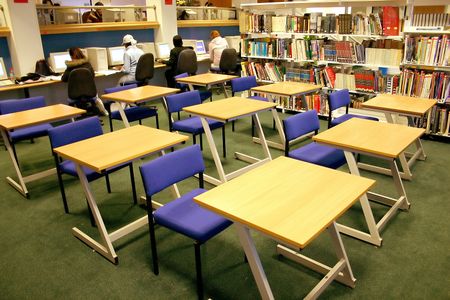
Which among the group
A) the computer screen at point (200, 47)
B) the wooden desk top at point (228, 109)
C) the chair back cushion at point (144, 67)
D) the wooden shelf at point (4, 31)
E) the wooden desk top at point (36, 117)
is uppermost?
the wooden shelf at point (4, 31)

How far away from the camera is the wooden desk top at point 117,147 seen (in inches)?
95.2

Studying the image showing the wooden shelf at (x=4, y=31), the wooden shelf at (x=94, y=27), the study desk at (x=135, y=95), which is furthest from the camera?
the wooden shelf at (x=94, y=27)

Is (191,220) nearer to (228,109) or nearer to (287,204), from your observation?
(287,204)

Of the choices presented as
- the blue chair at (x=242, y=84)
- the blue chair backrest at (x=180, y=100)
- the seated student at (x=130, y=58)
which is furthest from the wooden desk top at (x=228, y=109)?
the seated student at (x=130, y=58)

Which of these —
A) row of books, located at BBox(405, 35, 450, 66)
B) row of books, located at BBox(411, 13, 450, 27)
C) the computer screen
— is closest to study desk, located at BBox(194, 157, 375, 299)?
row of books, located at BBox(405, 35, 450, 66)

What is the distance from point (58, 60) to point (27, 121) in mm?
3034

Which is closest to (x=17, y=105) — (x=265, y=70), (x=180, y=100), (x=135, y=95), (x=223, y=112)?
(x=135, y=95)

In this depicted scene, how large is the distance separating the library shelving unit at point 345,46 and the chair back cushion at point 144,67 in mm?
1605

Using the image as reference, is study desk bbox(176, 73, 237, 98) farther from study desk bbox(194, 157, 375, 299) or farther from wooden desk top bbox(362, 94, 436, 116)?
study desk bbox(194, 157, 375, 299)

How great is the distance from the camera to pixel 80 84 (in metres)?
5.30

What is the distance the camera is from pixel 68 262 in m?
2.60

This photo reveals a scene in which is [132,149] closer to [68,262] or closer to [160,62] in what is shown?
[68,262]

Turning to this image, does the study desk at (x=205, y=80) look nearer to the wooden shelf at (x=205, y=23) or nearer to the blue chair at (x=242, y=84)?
the blue chair at (x=242, y=84)

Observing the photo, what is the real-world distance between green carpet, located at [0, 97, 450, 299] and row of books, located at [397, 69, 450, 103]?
4.86 ft
